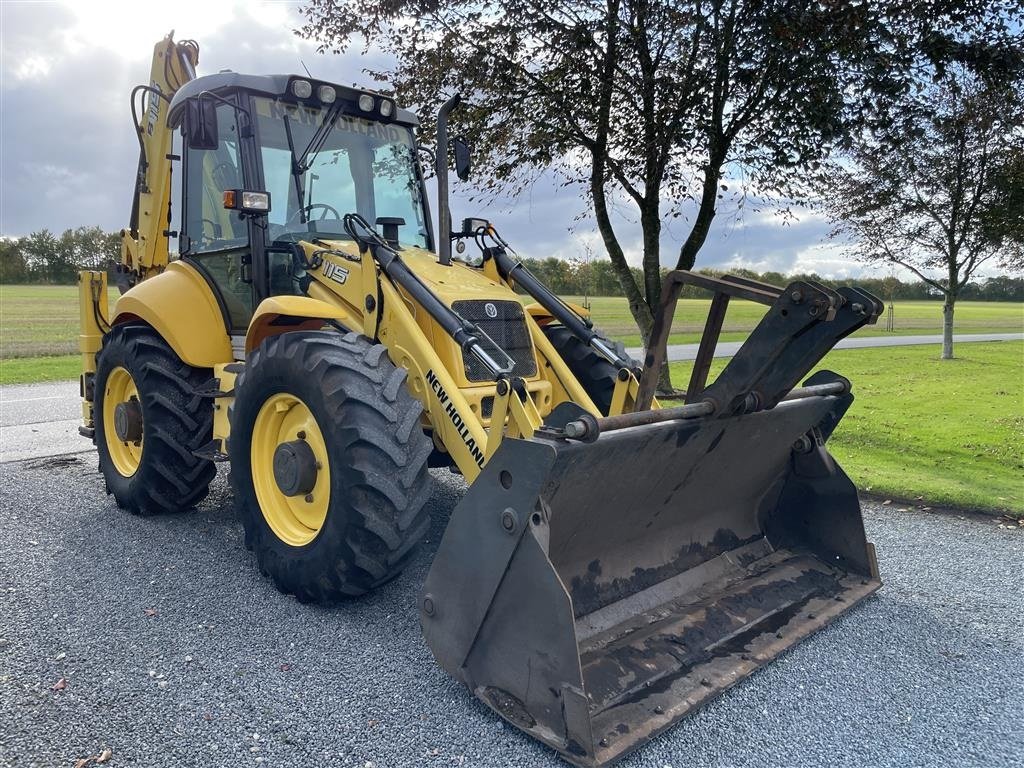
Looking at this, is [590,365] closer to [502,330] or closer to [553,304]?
[553,304]

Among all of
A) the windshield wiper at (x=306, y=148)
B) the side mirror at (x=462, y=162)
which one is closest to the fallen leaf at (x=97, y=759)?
the windshield wiper at (x=306, y=148)

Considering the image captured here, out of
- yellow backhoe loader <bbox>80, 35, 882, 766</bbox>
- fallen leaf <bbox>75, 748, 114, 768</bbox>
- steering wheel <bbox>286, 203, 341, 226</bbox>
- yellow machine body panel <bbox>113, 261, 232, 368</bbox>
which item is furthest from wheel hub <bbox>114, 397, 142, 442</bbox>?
fallen leaf <bbox>75, 748, 114, 768</bbox>

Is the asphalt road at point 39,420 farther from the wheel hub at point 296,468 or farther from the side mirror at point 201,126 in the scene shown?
the wheel hub at point 296,468

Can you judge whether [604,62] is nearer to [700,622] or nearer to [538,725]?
[700,622]

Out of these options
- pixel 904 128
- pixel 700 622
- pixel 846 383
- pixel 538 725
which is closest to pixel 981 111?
pixel 904 128

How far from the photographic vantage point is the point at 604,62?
292 inches

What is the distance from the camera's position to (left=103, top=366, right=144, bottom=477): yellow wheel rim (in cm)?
602

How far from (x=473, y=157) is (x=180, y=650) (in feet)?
20.1

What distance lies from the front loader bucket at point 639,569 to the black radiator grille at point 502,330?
4.12ft

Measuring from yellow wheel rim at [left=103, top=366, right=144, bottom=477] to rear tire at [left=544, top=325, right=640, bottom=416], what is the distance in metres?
3.28

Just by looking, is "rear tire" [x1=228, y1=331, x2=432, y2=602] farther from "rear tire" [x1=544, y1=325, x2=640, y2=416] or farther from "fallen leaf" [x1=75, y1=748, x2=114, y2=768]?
"rear tire" [x1=544, y1=325, x2=640, y2=416]

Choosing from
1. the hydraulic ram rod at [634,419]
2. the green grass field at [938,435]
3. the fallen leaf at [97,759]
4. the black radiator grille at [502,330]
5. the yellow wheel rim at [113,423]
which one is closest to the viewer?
the fallen leaf at [97,759]

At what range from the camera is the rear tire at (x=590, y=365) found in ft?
17.9

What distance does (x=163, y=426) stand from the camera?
5.35m
